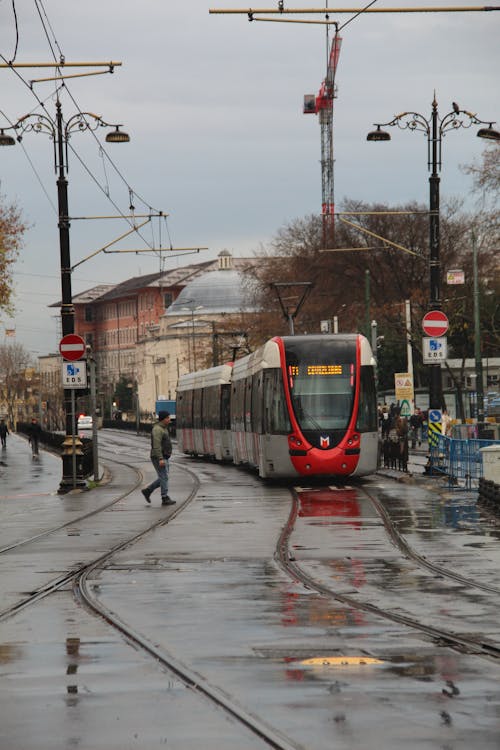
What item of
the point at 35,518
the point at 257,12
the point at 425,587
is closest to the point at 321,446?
the point at 35,518

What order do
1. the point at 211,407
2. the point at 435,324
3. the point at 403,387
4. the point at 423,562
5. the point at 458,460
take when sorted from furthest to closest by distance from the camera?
1. the point at 403,387
2. the point at 211,407
3. the point at 435,324
4. the point at 458,460
5. the point at 423,562

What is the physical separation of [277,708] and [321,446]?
25.9 m

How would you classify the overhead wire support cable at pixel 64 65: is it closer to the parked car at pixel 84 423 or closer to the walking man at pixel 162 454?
the walking man at pixel 162 454

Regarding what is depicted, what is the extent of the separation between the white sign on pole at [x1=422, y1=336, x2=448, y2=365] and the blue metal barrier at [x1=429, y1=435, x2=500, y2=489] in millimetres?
1796

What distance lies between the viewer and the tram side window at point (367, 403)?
34.3m

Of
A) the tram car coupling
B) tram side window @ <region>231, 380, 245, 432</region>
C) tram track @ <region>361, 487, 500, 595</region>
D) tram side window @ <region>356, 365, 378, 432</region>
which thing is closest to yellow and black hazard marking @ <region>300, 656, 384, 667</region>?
tram track @ <region>361, 487, 500, 595</region>

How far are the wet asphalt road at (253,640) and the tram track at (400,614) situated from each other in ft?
0.37

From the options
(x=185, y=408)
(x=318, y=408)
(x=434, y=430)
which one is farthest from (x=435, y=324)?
(x=185, y=408)

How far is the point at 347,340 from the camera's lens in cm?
3500

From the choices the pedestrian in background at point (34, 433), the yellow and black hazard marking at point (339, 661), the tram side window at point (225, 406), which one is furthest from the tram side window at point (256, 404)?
the pedestrian in background at point (34, 433)

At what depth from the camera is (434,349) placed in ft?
119

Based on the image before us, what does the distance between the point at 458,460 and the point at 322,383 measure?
133 inches

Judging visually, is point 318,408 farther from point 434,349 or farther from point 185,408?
point 185,408

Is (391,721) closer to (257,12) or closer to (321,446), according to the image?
(257,12)
